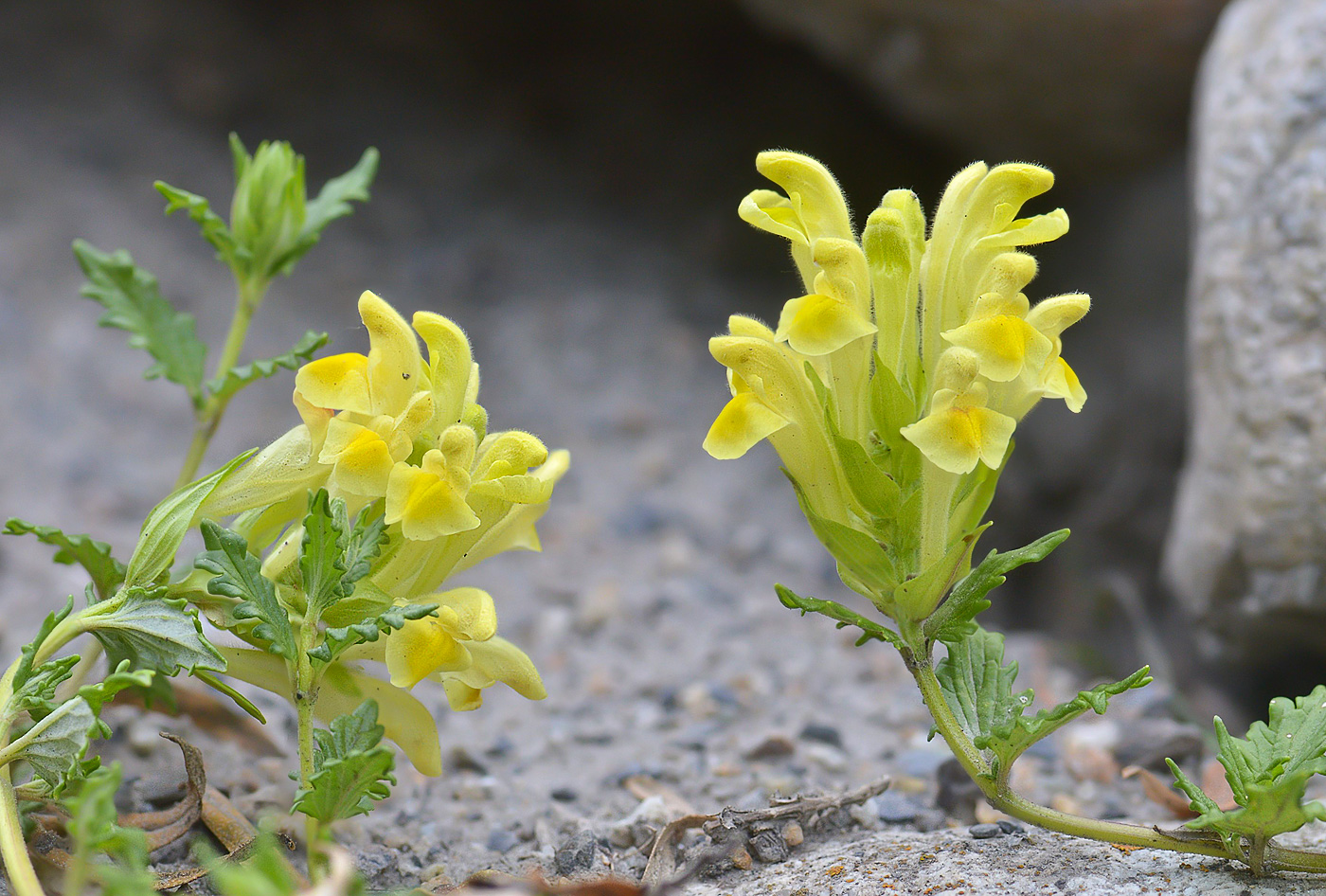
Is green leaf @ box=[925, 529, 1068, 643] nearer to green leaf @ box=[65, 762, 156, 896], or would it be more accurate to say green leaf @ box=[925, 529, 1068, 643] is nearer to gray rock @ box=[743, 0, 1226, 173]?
green leaf @ box=[65, 762, 156, 896]

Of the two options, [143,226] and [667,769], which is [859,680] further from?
[143,226]

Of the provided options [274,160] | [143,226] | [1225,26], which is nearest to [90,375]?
[143,226]

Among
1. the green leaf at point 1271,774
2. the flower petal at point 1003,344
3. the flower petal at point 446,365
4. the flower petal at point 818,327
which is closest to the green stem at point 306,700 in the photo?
the flower petal at point 446,365

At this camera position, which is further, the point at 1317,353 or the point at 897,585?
the point at 1317,353

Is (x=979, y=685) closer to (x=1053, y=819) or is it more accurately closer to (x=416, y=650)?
(x=1053, y=819)

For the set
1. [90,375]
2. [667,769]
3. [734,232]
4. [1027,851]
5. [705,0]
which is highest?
[705,0]

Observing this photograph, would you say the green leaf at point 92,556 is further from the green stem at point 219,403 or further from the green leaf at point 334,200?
the green leaf at point 334,200
